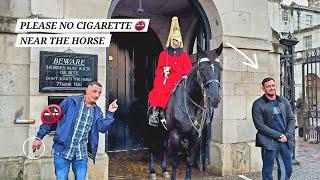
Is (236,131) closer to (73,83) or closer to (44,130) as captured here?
(73,83)

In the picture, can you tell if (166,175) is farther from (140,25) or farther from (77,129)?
(77,129)

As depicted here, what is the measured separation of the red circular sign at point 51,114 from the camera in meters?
4.14

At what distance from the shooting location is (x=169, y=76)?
21.8 ft

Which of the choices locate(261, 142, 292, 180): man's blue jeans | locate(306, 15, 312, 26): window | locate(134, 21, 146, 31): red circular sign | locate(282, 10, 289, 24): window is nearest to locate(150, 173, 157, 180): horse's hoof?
locate(261, 142, 292, 180): man's blue jeans

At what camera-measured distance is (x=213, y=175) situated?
7.74m

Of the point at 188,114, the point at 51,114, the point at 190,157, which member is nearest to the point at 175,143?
the point at 190,157

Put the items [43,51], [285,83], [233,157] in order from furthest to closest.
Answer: [285,83]
[233,157]
[43,51]

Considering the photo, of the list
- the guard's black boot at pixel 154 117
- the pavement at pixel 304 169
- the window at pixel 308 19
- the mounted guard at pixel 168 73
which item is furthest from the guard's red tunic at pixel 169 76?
the window at pixel 308 19

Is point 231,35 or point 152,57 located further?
point 152,57

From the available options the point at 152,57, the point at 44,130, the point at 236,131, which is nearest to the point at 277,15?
the point at 152,57

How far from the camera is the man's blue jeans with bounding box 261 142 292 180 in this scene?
5.30m

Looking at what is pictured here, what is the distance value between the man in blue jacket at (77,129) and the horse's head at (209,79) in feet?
5.11

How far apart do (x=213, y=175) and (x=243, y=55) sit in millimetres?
2826

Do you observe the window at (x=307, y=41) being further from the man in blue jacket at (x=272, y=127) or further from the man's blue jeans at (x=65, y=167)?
the man's blue jeans at (x=65, y=167)
